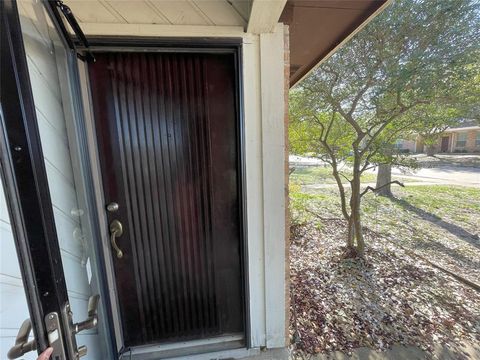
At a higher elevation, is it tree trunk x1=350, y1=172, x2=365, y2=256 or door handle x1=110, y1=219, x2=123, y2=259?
door handle x1=110, y1=219, x2=123, y2=259

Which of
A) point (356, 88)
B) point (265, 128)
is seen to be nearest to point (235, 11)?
point (265, 128)

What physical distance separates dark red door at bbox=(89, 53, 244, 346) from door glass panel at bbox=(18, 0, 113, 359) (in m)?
0.15

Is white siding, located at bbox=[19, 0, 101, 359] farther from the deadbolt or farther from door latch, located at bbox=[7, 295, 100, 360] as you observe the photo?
door latch, located at bbox=[7, 295, 100, 360]

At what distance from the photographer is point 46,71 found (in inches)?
39.0

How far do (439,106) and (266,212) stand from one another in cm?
315

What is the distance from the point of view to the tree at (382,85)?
2662 millimetres

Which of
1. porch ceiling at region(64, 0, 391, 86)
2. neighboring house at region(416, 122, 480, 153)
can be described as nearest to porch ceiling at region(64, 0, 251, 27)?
porch ceiling at region(64, 0, 391, 86)

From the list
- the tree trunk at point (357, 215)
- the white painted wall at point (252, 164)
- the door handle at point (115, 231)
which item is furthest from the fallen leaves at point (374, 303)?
the door handle at point (115, 231)

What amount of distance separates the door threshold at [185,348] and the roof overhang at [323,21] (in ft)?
6.79

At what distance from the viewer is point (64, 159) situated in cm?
107

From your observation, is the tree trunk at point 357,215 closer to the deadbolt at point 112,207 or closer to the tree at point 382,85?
the tree at point 382,85

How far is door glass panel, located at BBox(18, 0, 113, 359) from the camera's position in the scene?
89 cm

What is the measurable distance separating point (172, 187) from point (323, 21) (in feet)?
4.97

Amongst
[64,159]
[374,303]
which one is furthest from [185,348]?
[374,303]
